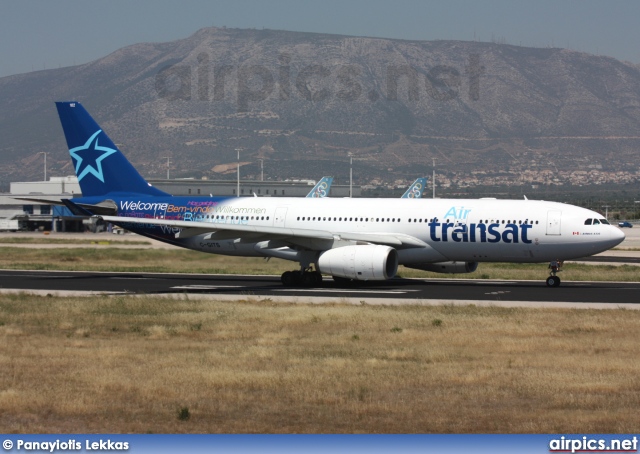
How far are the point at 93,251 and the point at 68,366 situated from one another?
46775 mm

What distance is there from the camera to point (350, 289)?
4119cm

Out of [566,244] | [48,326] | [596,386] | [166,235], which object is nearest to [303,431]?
[596,386]

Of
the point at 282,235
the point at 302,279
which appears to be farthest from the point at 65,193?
the point at 282,235

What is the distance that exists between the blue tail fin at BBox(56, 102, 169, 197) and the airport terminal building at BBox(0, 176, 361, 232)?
244ft

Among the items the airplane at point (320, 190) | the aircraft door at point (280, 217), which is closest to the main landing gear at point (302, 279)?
the aircraft door at point (280, 217)

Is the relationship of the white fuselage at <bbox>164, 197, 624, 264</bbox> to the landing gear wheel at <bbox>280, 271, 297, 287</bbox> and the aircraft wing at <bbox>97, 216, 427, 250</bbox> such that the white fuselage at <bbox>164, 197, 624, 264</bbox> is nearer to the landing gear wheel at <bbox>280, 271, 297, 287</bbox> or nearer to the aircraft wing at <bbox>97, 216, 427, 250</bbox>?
the aircraft wing at <bbox>97, 216, 427, 250</bbox>

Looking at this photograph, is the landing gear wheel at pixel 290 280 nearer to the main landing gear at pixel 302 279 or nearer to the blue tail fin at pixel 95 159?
the main landing gear at pixel 302 279

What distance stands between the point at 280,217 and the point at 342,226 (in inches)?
→ 123

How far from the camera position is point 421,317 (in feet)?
98.0

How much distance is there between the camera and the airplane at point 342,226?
4009 centimetres

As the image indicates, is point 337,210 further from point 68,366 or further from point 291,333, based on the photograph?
point 68,366

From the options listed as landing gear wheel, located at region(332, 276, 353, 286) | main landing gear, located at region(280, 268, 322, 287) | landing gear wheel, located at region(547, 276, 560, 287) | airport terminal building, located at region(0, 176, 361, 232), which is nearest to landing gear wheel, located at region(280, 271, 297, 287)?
main landing gear, located at region(280, 268, 322, 287)

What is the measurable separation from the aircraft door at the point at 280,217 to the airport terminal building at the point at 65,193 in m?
79.9

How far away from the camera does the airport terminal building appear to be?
12644cm
